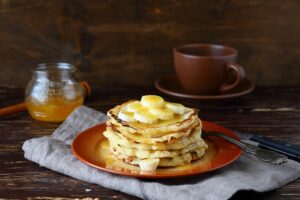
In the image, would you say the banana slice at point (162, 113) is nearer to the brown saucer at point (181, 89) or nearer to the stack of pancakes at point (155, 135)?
the stack of pancakes at point (155, 135)

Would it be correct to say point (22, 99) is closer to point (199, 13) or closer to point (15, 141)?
point (15, 141)

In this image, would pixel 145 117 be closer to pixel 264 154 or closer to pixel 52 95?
pixel 264 154

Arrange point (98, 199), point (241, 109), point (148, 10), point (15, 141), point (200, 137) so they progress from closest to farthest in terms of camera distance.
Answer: point (98, 199), point (200, 137), point (15, 141), point (241, 109), point (148, 10)

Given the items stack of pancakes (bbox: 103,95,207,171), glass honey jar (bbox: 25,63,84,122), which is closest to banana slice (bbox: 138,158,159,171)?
stack of pancakes (bbox: 103,95,207,171)

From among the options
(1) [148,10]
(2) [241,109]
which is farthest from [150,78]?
(2) [241,109]

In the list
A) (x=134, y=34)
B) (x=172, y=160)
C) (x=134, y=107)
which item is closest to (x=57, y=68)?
(x=134, y=34)

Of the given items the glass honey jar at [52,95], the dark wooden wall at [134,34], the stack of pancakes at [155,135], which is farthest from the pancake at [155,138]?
the dark wooden wall at [134,34]
